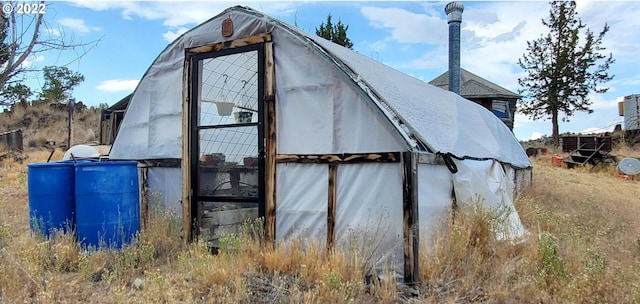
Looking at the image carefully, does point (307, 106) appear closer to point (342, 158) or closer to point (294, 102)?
point (294, 102)

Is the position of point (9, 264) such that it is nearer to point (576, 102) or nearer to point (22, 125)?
point (22, 125)

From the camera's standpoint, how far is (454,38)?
1106 cm

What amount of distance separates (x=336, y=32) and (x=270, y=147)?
13577mm

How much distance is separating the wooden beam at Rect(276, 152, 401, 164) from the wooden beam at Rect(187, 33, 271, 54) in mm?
1354

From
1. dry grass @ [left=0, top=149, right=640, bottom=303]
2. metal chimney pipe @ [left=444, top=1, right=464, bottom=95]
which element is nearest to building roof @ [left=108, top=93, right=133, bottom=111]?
metal chimney pipe @ [left=444, top=1, right=464, bottom=95]

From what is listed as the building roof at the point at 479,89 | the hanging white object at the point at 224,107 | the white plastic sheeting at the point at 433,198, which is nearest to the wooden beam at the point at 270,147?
the hanging white object at the point at 224,107

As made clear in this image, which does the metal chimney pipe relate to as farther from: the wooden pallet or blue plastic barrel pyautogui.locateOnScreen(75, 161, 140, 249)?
the wooden pallet

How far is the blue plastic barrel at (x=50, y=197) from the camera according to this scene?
4961mm

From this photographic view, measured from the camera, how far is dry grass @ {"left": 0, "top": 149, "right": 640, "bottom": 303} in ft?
11.8

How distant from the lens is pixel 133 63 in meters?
7.99

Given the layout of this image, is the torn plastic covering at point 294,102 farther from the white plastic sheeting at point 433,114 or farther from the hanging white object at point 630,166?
the hanging white object at point 630,166

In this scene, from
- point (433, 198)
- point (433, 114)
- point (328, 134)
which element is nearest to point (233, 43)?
point (328, 134)

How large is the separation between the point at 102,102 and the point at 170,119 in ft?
82.5

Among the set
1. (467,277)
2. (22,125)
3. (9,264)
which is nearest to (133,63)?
(9,264)
